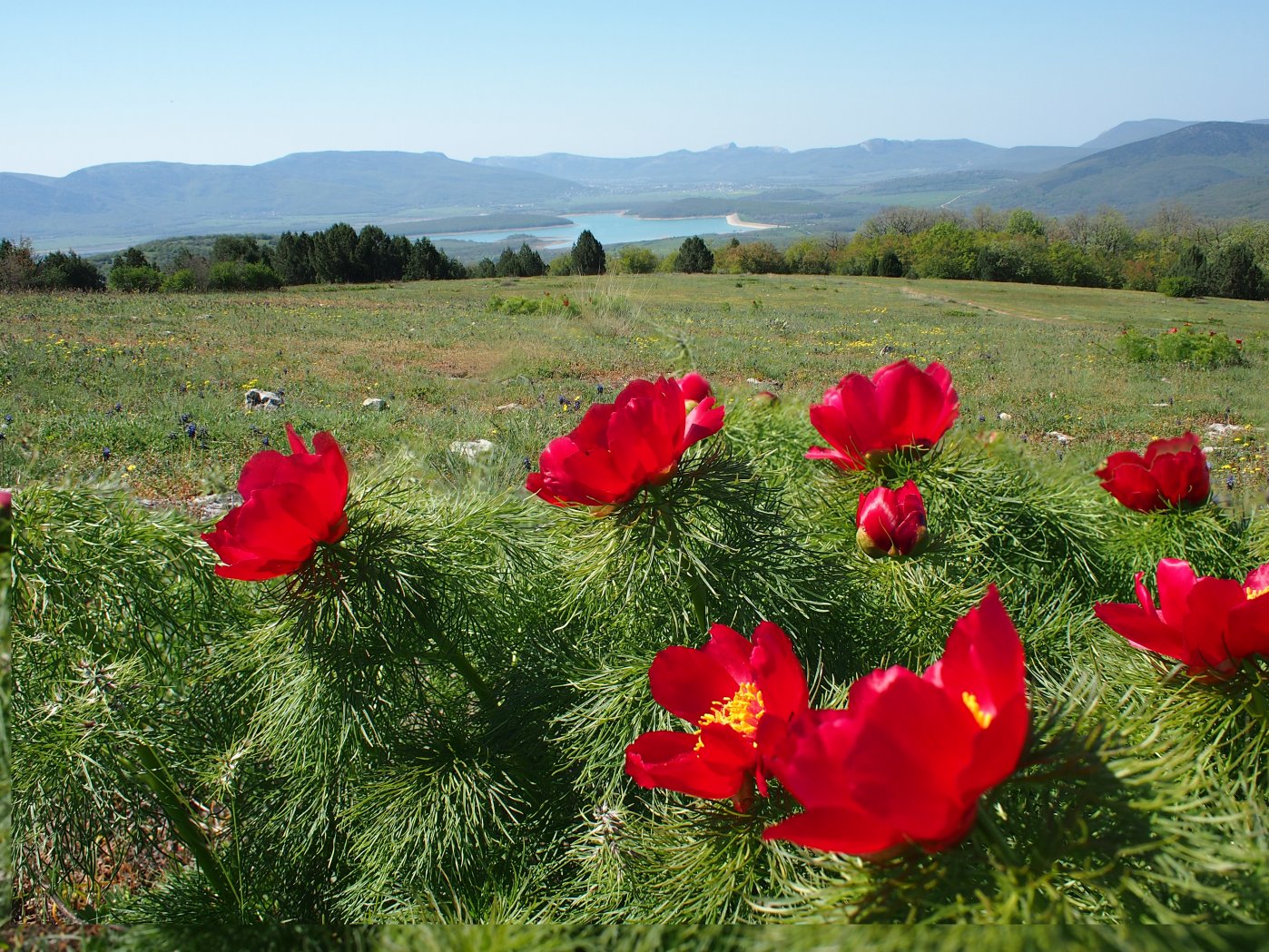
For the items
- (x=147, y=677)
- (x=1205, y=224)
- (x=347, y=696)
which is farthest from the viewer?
(x=1205, y=224)

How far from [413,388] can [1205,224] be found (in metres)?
87.7

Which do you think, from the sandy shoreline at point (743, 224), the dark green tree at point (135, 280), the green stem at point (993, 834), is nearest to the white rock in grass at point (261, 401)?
the green stem at point (993, 834)

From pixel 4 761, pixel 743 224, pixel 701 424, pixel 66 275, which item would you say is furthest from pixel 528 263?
pixel 743 224

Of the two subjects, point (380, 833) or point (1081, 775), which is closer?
point (1081, 775)

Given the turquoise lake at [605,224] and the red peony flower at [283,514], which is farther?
the turquoise lake at [605,224]

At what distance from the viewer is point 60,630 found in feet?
3.46

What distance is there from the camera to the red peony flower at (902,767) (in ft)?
1.26

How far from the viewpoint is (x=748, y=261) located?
46.6 metres

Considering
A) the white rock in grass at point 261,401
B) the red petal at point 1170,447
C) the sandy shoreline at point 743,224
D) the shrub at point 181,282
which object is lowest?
the white rock in grass at point 261,401

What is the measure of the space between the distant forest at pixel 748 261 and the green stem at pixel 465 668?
2576 cm

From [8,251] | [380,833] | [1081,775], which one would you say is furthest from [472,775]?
[8,251]

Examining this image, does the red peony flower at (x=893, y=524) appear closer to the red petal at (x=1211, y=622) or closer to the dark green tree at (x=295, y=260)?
the red petal at (x=1211, y=622)

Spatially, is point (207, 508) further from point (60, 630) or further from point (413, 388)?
point (413, 388)

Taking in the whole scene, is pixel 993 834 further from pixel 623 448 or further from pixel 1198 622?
pixel 623 448
